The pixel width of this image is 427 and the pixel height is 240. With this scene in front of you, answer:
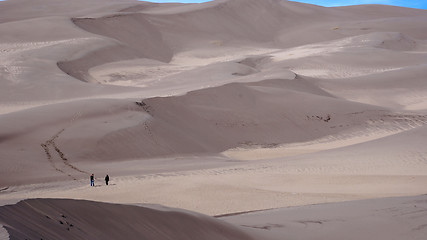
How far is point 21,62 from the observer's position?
34.5m

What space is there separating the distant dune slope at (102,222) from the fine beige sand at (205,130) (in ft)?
0.09

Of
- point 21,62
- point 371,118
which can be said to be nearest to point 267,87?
point 371,118

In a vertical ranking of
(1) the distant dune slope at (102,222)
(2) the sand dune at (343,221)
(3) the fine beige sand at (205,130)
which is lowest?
(3) the fine beige sand at (205,130)

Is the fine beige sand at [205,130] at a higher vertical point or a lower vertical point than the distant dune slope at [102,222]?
lower

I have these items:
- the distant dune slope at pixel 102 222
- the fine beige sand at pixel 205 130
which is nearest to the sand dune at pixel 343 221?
the fine beige sand at pixel 205 130

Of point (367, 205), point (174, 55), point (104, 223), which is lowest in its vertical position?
point (174, 55)

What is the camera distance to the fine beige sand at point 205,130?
12430mm

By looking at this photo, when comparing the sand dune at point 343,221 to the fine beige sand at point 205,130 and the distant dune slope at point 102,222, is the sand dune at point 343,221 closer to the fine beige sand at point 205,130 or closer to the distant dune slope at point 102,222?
the fine beige sand at point 205,130

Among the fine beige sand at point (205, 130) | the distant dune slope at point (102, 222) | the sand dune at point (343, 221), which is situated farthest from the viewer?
the fine beige sand at point (205, 130)

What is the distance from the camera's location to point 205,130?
23.5m

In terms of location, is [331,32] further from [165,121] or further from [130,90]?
[165,121]

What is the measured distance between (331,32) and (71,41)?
2570 centimetres

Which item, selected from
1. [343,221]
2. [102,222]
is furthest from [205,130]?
[102,222]

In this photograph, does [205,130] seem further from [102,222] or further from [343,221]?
[102,222]
